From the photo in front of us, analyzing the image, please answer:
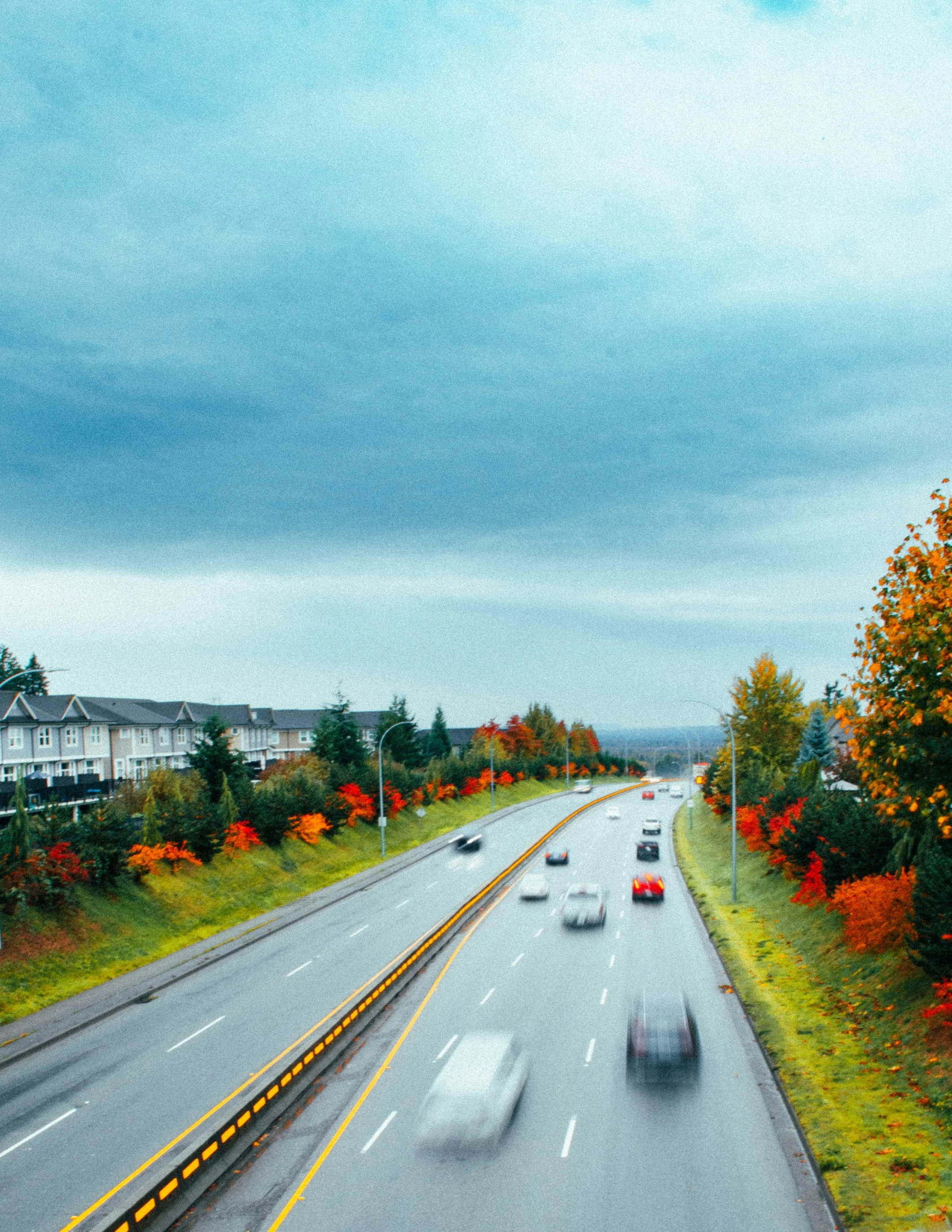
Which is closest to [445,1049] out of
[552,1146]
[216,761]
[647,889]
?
[552,1146]

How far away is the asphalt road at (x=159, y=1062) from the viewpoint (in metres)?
14.5

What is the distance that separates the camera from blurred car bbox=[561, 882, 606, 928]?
33.9 metres

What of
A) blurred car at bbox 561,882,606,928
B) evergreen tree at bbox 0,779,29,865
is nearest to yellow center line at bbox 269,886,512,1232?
blurred car at bbox 561,882,606,928

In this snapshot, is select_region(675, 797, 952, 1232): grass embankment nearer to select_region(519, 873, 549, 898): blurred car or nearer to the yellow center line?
the yellow center line

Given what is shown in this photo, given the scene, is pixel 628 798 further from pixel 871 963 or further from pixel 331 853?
pixel 871 963

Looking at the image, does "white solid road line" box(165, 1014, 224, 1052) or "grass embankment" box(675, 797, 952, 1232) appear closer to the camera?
"grass embankment" box(675, 797, 952, 1232)

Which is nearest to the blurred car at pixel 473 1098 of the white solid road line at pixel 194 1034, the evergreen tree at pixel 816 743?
the white solid road line at pixel 194 1034

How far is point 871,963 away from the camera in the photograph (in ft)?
75.5

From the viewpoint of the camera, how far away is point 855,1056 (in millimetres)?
18453

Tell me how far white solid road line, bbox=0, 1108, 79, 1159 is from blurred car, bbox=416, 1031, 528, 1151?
7.48 meters

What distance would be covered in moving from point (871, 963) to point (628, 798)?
82717 millimetres

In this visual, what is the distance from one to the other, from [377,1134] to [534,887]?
25.5 metres

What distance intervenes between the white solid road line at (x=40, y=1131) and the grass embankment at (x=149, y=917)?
25.6ft

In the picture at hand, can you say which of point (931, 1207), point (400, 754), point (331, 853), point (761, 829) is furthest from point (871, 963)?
point (400, 754)
